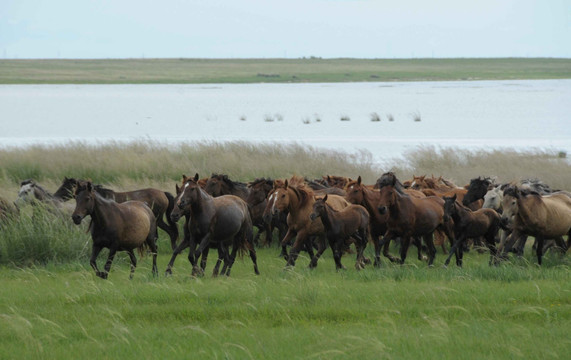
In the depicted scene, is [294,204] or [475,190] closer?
[294,204]

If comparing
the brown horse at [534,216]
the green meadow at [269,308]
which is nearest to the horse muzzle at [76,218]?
the green meadow at [269,308]

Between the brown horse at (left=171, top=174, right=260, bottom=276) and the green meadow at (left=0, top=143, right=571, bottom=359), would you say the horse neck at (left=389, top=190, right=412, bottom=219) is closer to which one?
the green meadow at (left=0, top=143, right=571, bottom=359)

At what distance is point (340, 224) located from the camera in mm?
14992

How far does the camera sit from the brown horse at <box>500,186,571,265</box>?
15.0 metres

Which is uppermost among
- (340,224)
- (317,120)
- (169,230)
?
(340,224)

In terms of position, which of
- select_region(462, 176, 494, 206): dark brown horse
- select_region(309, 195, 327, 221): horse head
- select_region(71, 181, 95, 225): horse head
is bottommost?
select_region(462, 176, 494, 206): dark brown horse

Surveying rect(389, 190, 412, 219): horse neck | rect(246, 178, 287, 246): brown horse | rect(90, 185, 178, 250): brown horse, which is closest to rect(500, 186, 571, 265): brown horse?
rect(389, 190, 412, 219): horse neck

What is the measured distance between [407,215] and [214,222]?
3425mm

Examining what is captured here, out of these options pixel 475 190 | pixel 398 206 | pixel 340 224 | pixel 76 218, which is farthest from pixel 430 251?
pixel 76 218

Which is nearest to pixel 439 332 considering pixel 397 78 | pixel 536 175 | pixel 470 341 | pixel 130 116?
pixel 470 341

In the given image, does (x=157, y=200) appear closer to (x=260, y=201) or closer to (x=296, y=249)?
(x=260, y=201)

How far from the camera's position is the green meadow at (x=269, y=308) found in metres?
8.97

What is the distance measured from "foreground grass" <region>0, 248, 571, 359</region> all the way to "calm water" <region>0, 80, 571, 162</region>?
956 inches

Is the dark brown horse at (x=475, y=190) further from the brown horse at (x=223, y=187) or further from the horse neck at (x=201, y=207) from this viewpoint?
the horse neck at (x=201, y=207)
